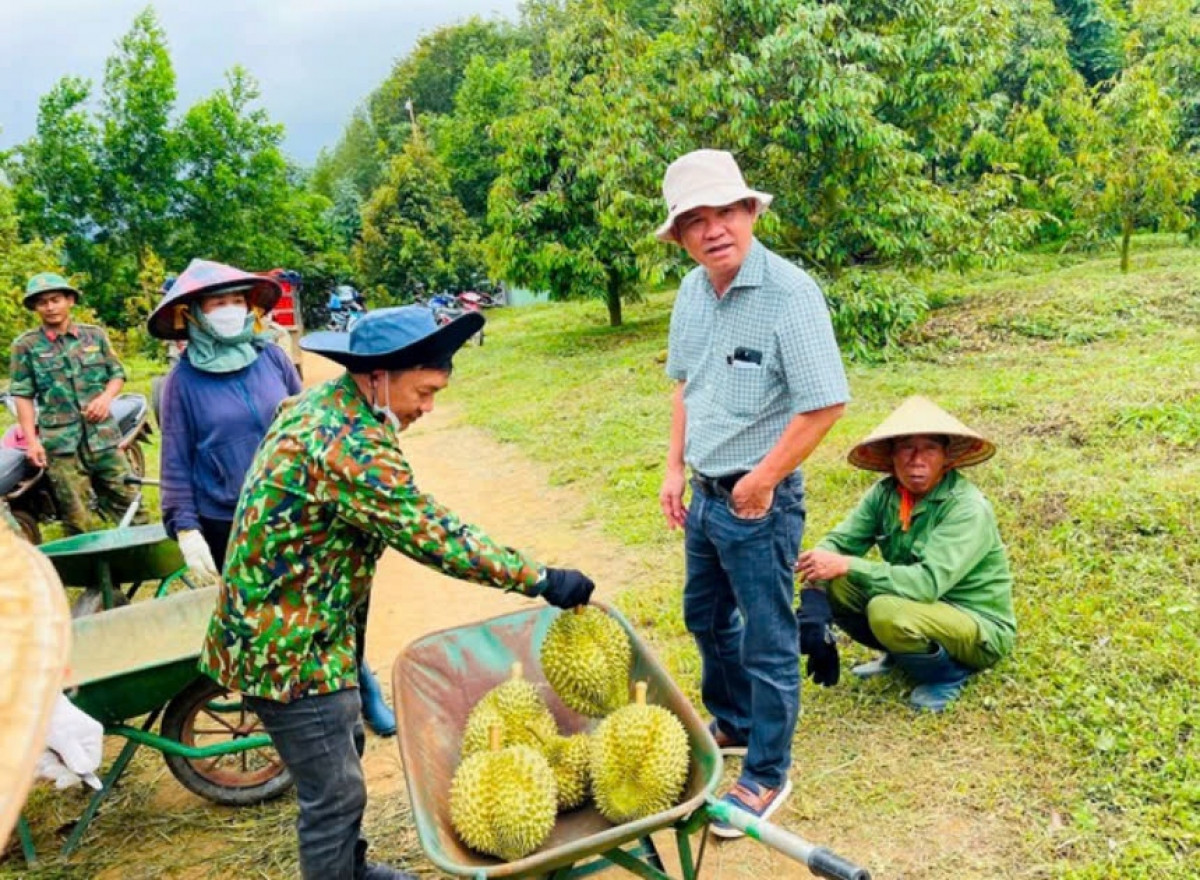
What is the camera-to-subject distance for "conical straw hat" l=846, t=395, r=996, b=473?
338 centimetres

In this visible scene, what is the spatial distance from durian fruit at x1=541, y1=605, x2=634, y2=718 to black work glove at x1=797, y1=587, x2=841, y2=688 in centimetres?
90

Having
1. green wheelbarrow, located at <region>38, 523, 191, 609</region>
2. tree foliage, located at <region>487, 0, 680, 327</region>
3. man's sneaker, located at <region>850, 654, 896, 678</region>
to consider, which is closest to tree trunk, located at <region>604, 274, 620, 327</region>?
tree foliage, located at <region>487, 0, 680, 327</region>

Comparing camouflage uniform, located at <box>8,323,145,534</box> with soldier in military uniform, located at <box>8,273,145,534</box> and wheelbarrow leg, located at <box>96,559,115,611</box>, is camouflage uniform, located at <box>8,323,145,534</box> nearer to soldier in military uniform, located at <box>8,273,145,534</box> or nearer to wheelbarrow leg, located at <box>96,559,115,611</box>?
soldier in military uniform, located at <box>8,273,145,534</box>

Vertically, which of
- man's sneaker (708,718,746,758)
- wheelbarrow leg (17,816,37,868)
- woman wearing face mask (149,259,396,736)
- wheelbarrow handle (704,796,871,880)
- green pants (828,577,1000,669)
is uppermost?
woman wearing face mask (149,259,396,736)

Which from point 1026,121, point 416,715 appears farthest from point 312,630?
point 1026,121

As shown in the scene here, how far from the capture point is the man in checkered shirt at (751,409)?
259 centimetres

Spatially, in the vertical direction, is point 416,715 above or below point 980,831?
→ above

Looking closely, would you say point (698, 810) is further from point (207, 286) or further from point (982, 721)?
point (207, 286)

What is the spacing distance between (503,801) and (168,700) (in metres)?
1.55

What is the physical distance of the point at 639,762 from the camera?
240 cm

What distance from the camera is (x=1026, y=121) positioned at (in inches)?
708

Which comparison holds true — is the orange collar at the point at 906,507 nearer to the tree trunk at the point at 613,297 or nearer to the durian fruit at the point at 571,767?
the durian fruit at the point at 571,767

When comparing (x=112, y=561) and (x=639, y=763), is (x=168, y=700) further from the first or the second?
(x=639, y=763)

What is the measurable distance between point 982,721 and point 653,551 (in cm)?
260
